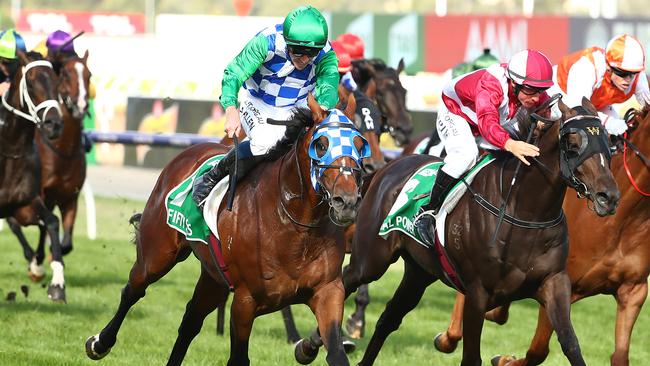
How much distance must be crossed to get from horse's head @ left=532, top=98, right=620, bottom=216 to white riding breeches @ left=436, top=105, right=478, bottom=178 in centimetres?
79

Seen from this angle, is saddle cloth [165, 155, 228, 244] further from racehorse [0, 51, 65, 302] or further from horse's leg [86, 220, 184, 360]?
racehorse [0, 51, 65, 302]

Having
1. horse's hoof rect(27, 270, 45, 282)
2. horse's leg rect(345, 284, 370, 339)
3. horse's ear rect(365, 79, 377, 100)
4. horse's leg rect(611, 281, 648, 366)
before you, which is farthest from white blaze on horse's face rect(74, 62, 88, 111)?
horse's leg rect(611, 281, 648, 366)

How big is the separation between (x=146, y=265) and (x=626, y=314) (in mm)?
2515

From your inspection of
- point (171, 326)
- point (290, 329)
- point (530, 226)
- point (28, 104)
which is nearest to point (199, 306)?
point (530, 226)

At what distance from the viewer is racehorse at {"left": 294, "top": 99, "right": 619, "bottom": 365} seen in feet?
18.3

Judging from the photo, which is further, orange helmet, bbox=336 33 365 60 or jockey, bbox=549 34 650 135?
orange helmet, bbox=336 33 365 60

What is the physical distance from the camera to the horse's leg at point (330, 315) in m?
5.50

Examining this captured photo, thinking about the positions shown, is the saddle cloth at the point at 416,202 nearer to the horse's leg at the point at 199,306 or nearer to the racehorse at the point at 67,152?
the horse's leg at the point at 199,306

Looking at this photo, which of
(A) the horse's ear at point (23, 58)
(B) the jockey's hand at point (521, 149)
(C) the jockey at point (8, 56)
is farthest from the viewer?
(C) the jockey at point (8, 56)

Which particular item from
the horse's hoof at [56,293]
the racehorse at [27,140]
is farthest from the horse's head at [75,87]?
the horse's hoof at [56,293]

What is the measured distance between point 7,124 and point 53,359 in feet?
8.25

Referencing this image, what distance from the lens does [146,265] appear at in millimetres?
6738

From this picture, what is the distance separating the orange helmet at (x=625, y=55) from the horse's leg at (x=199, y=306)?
2.33m

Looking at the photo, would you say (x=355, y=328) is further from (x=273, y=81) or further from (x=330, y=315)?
(x=330, y=315)
